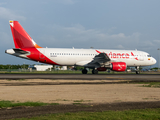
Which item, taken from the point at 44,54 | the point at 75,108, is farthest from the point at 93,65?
the point at 75,108

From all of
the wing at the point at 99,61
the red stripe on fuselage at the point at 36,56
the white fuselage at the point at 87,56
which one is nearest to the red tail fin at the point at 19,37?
the red stripe on fuselage at the point at 36,56

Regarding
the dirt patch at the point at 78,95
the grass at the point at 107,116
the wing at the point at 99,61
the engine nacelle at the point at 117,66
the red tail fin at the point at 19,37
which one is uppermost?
the red tail fin at the point at 19,37

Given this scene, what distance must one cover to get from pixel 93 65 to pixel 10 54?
14111 mm

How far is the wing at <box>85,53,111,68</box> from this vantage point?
36.2 m

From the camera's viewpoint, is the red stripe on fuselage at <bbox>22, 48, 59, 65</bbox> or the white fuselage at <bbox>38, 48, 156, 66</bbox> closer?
the red stripe on fuselage at <bbox>22, 48, 59, 65</bbox>

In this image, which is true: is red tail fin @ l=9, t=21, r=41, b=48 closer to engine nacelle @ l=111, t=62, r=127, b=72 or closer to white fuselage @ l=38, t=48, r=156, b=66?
white fuselage @ l=38, t=48, r=156, b=66

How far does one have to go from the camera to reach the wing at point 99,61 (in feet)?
119

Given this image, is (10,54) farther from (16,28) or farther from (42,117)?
(42,117)

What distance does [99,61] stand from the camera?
36.9 meters

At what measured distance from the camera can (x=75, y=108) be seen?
7.90 metres

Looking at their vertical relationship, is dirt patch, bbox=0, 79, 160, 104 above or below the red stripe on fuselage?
below

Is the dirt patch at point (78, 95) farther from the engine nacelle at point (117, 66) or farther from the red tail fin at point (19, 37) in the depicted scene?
the red tail fin at point (19, 37)

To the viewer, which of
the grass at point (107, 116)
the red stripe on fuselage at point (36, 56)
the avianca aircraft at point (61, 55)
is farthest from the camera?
the avianca aircraft at point (61, 55)

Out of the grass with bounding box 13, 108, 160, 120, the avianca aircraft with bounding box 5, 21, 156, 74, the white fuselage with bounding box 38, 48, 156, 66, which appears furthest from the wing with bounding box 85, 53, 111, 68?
the grass with bounding box 13, 108, 160, 120
